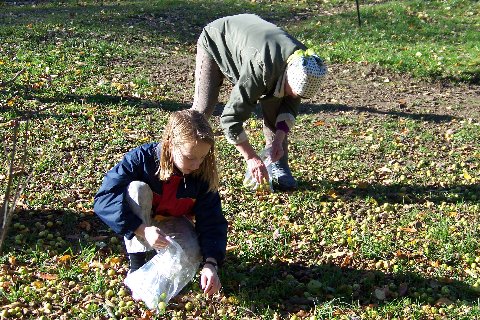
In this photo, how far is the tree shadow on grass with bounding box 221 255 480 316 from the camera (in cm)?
387

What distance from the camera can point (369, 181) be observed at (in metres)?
5.77

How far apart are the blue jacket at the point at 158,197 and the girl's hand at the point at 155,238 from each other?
0.08m

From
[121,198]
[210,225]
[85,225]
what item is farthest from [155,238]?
[85,225]

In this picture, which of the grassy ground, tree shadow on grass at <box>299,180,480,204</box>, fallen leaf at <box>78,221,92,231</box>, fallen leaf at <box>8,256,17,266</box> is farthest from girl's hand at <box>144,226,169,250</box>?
tree shadow on grass at <box>299,180,480,204</box>

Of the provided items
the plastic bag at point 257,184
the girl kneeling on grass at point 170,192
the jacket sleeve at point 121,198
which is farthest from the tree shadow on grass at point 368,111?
the jacket sleeve at point 121,198

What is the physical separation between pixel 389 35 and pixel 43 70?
5.93m

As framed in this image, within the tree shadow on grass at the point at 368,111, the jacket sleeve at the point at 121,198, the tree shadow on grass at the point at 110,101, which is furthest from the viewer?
the tree shadow on grass at the point at 368,111

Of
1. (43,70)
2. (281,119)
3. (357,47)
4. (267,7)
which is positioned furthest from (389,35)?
(281,119)

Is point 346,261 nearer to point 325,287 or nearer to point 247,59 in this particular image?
point 325,287

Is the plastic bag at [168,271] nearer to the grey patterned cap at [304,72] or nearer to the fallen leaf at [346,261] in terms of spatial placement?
the fallen leaf at [346,261]

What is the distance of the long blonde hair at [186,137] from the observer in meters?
3.33

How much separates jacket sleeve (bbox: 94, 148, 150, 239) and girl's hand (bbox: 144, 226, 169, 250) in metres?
0.08

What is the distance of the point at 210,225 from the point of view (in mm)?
3752

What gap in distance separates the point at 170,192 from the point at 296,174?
7.45 ft
